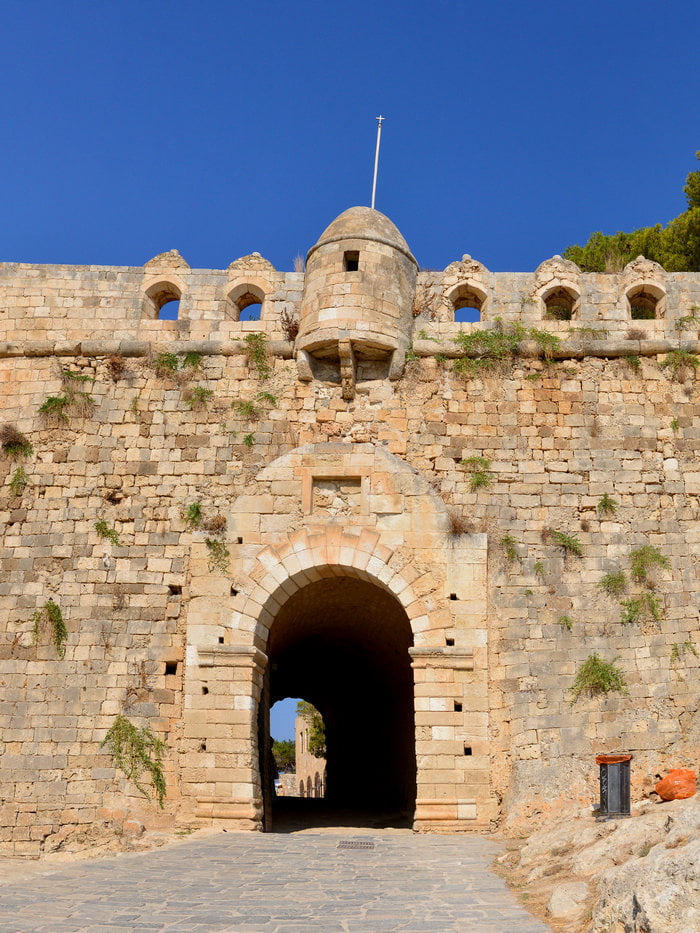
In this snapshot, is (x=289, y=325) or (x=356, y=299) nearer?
(x=356, y=299)

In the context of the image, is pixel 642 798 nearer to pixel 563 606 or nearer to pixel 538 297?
pixel 563 606

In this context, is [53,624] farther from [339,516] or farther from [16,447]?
[339,516]

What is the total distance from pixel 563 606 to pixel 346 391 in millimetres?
4283

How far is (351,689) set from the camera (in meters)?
19.1

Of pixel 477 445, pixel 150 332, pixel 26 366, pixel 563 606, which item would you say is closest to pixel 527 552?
pixel 563 606

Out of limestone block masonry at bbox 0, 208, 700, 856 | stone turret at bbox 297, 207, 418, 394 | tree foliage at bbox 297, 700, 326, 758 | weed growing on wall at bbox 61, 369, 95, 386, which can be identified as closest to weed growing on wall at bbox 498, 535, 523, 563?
limestone block masonry at bbox 0, 208, 700, 856

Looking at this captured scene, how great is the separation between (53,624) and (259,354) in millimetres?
4738

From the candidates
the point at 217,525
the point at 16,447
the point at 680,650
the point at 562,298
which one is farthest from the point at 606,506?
the point at 16,447

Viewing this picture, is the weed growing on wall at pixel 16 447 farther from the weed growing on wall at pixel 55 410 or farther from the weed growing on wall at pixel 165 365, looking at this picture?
the weed growing on wall at pixel 165 365

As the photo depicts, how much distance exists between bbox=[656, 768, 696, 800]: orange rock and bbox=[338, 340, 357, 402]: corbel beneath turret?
21.9 feet

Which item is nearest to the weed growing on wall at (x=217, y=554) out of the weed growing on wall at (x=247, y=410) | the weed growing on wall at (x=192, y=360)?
the weed growing on wall at (x=247, y=410)

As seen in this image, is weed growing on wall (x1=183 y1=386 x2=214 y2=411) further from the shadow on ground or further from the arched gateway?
the shadow on ground

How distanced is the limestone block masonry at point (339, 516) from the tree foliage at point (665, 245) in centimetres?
611

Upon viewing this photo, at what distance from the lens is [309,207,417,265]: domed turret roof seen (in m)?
13.1
